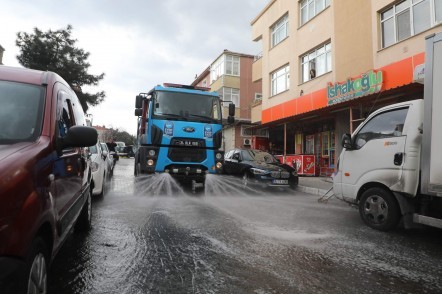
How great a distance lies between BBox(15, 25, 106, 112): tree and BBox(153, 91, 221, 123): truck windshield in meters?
21.5

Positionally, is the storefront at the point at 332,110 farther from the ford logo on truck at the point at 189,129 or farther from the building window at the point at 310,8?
the ford logo on truck at the point at 189,129

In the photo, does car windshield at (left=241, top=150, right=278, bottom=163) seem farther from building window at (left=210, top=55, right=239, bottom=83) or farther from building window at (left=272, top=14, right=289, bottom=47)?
building window at (left=210, top=55, right=239, bottom=83)

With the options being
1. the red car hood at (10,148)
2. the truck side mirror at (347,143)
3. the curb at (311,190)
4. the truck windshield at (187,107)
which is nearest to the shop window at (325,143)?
the curb at (311,190)

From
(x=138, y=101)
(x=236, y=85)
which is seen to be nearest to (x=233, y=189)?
(x=138, y=101)

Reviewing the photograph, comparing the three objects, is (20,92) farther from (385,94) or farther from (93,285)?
(385,94)

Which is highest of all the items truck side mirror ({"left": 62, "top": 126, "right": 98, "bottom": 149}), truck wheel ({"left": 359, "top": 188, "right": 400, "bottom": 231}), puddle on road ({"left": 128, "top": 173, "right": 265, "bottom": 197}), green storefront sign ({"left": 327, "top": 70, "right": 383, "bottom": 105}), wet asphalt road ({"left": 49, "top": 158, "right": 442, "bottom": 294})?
green storefront sign ({"left": 327, "top": 70, "right": 383, "bottom": 105})

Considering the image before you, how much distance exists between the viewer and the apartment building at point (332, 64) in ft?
40.2

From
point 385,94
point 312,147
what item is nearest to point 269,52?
point 312,147

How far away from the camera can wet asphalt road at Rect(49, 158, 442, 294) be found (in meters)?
3.35

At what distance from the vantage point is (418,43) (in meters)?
11.9

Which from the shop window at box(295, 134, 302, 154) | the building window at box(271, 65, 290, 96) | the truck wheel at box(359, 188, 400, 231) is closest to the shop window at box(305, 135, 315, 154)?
the shop window at box(295, 134, 302, 154)

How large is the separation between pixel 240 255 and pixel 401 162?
305 cm

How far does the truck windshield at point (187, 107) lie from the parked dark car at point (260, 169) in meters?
2.41

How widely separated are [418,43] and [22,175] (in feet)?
43.0
